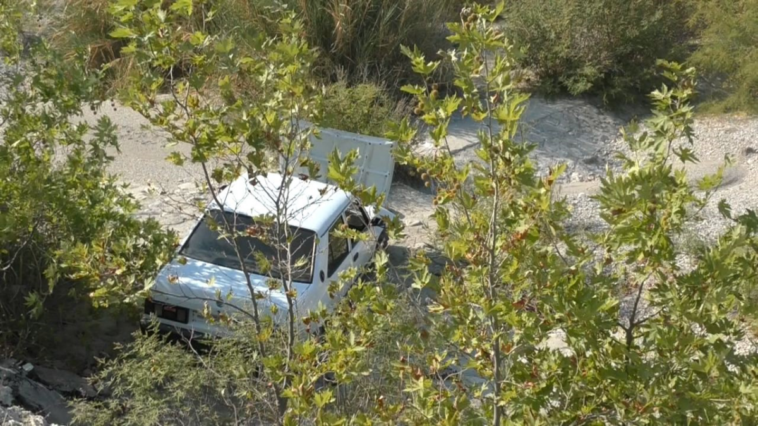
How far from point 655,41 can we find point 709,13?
102 cm

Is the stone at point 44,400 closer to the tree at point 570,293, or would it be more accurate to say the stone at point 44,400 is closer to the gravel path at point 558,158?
the tree at point 570,293

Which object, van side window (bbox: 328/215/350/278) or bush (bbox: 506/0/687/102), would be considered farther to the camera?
bush (bbox: 506/0/687/102)

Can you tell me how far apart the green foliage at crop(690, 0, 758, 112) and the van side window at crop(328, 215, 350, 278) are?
9054mm

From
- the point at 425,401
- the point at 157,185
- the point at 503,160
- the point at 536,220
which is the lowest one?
the point at 157,185

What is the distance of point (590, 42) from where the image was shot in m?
14.7

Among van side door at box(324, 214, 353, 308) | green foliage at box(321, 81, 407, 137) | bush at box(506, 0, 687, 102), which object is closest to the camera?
van side door at box(324, 214, 353, 308)

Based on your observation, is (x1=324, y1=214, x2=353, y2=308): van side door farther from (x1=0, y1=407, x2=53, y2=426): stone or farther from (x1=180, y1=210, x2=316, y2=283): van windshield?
(x1=0, y1=407, x2=53, y2=426): stone

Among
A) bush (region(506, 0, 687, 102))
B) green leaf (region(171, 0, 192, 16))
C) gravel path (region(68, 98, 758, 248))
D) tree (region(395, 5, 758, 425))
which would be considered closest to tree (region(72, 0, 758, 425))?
tree (region(395, 5, 758, 425))

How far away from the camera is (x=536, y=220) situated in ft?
11.7

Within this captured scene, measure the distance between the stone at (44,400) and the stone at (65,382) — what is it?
0.59 feet

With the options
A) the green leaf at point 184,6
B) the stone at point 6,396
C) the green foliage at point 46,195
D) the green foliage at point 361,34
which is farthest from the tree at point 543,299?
the green foliage at point 361,34

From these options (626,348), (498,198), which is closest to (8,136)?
(498,198)

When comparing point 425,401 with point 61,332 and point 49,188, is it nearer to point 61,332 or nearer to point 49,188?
point 49,188

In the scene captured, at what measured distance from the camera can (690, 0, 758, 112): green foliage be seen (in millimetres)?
14312
